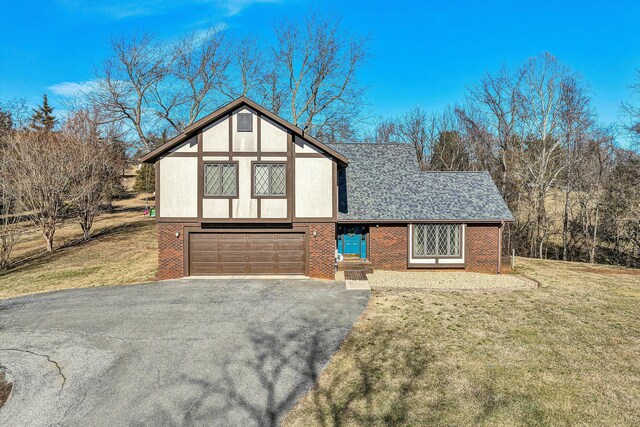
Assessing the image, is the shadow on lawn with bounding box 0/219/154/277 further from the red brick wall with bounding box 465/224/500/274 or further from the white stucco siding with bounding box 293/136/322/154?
the red brick wall with bounding box 465/224/500/274

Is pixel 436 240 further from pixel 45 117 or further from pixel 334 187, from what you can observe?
pixel 45 117

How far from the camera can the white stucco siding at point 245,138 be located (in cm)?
1448

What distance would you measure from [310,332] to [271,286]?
4.69 metres

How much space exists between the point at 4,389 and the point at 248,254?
9125 millimetres

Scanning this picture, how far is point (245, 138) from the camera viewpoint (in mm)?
14516

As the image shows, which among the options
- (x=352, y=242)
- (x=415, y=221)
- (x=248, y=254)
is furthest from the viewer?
(x=352, y=242)

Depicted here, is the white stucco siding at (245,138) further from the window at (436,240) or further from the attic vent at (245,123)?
the window at (436,240)

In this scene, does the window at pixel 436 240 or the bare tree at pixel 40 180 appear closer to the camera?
the window at pixel 436 240

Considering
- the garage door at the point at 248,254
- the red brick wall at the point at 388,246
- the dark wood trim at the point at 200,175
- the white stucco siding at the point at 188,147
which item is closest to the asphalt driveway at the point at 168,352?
the garage door at the point at 248,254

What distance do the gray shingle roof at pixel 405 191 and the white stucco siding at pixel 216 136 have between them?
6127 mm

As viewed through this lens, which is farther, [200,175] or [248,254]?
[248,254]

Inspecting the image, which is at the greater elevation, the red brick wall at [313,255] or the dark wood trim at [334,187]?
the dark wood trim at [334,187]

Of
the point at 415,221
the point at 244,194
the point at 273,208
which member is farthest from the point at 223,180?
the point at 415,221

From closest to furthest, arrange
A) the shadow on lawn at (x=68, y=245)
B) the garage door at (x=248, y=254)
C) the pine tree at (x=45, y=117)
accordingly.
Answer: the garage door at (x=248, y=254), the shadow on lawn at (x=68, y=245), the pine tree at (x=45, y=117)
